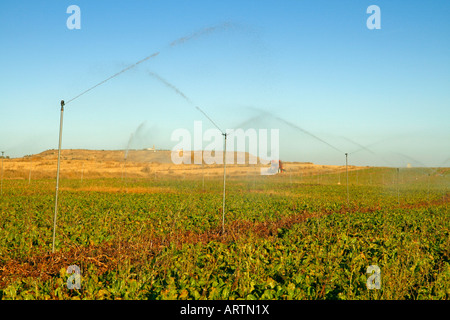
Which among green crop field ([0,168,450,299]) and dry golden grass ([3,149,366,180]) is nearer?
green crop field ([0,168,450,299])

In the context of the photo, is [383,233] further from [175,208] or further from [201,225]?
[175,208]

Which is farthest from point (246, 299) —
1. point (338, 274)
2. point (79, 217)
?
point (79, 217)

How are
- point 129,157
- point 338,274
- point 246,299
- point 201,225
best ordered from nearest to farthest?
point 246,299, point 338,274, point 201,225, point 129,157

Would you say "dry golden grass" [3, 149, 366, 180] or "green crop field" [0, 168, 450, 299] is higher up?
"dry golden grass" [3, 149, 366, 180]

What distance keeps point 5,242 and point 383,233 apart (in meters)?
12.2

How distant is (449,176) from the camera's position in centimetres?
7381

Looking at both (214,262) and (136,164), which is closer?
(214,262)

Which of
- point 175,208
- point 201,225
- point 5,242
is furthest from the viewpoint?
point 175,208

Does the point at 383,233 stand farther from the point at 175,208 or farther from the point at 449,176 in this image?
the point at 449,176

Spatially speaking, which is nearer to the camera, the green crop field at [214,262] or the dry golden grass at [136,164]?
the green crop field at [214,262]

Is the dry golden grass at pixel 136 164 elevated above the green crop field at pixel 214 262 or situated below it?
above

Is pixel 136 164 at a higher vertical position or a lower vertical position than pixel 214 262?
higher
